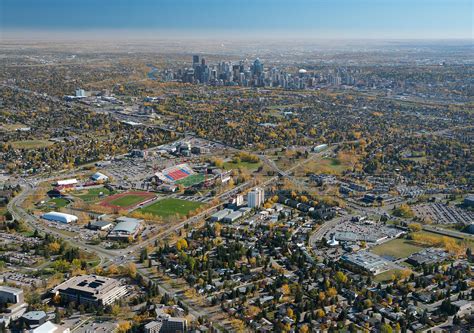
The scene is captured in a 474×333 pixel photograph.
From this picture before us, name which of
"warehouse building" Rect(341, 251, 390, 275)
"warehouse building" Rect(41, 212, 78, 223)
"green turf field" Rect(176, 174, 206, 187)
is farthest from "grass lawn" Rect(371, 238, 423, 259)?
"warehouse building" Rect(41, 212, 78, 223)

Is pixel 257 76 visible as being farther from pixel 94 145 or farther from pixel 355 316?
pixel 355 316

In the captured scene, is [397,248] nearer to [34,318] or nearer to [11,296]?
[34,318]

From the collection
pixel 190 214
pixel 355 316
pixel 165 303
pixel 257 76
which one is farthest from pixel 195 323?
pixel 257 76

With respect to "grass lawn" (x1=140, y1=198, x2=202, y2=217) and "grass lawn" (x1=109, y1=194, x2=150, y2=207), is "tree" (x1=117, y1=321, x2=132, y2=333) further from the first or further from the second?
"grass lawn" (x1=109, y1=194, x2=150, y2=207)

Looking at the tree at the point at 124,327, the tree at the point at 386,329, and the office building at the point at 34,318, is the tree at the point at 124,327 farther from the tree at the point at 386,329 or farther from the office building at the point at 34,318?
the tree at the point at 386,329

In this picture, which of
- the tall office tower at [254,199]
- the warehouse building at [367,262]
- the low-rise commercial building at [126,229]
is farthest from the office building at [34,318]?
the tall office tower at [254,199]

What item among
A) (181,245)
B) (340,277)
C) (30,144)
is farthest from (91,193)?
(340,277)
